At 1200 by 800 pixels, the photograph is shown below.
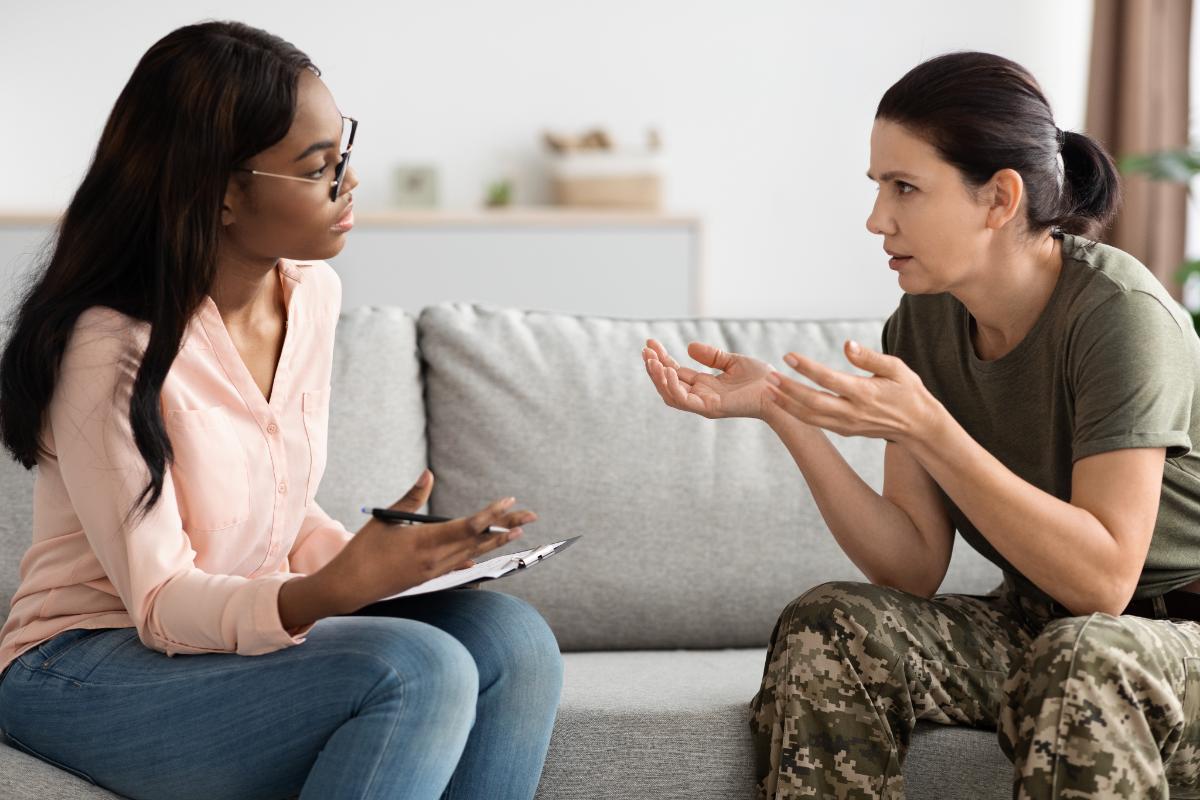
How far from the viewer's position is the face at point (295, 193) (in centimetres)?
135

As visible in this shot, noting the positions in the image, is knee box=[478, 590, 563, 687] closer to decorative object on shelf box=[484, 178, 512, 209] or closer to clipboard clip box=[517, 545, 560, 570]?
clipboard clip box=[517, 545, 560, 570]

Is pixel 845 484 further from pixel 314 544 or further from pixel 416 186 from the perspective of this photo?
pixel 416 186

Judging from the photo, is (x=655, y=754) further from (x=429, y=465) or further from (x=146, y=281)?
(x=146, y=281)

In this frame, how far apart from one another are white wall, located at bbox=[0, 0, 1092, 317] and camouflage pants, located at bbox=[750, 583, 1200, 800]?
10.6 ft

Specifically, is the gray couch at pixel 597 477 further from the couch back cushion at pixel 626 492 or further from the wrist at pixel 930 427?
the wrist at pixel 930 427

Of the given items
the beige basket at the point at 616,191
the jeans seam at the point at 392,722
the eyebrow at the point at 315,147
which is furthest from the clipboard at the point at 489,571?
the beige basket at the point at 616,191

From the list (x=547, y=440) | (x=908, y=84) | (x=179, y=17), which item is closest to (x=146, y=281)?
(x=547, y=440)

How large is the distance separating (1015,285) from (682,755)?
2.22ft

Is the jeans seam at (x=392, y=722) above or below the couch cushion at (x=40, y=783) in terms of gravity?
above

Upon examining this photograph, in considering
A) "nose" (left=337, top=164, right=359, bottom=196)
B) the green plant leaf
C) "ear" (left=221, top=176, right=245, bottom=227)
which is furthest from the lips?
the green plant leaf

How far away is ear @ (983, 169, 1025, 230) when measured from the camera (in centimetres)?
146

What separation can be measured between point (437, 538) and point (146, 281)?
439mm

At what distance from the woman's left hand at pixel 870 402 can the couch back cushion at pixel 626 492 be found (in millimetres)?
634

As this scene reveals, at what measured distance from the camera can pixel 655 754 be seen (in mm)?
1510
